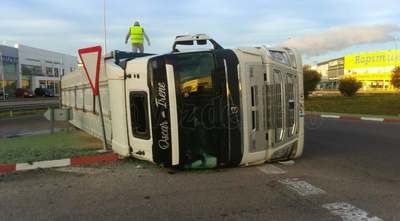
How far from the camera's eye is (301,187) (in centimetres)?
730

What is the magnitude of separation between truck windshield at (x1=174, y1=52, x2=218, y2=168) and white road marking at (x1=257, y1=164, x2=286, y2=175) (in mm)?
975

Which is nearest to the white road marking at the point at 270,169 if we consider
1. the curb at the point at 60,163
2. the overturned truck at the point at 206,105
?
the overturned truck at the point at 206,105

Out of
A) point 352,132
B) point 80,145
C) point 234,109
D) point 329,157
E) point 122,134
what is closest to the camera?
point 234,109

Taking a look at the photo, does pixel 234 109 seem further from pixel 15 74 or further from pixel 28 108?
pixel 15 74

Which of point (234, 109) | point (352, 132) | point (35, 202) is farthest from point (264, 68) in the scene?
point (352, 132)

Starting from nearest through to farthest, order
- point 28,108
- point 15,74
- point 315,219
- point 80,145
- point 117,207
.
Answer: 1. point 315,219
2. point 117,207
3. point 80,145
4. point 28,108
5. point 15,74

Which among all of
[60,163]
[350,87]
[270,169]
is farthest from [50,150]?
[350,87]

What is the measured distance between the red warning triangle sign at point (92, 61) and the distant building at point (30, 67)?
5653cm

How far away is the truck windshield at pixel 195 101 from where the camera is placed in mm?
8172

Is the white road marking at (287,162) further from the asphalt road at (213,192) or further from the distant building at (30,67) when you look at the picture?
the distant building at (30,67)

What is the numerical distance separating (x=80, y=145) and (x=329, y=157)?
5.55m

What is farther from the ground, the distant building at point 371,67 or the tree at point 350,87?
the distant building at point 371,67

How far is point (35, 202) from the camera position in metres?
6.70

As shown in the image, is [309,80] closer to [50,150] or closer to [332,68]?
[50,150]
